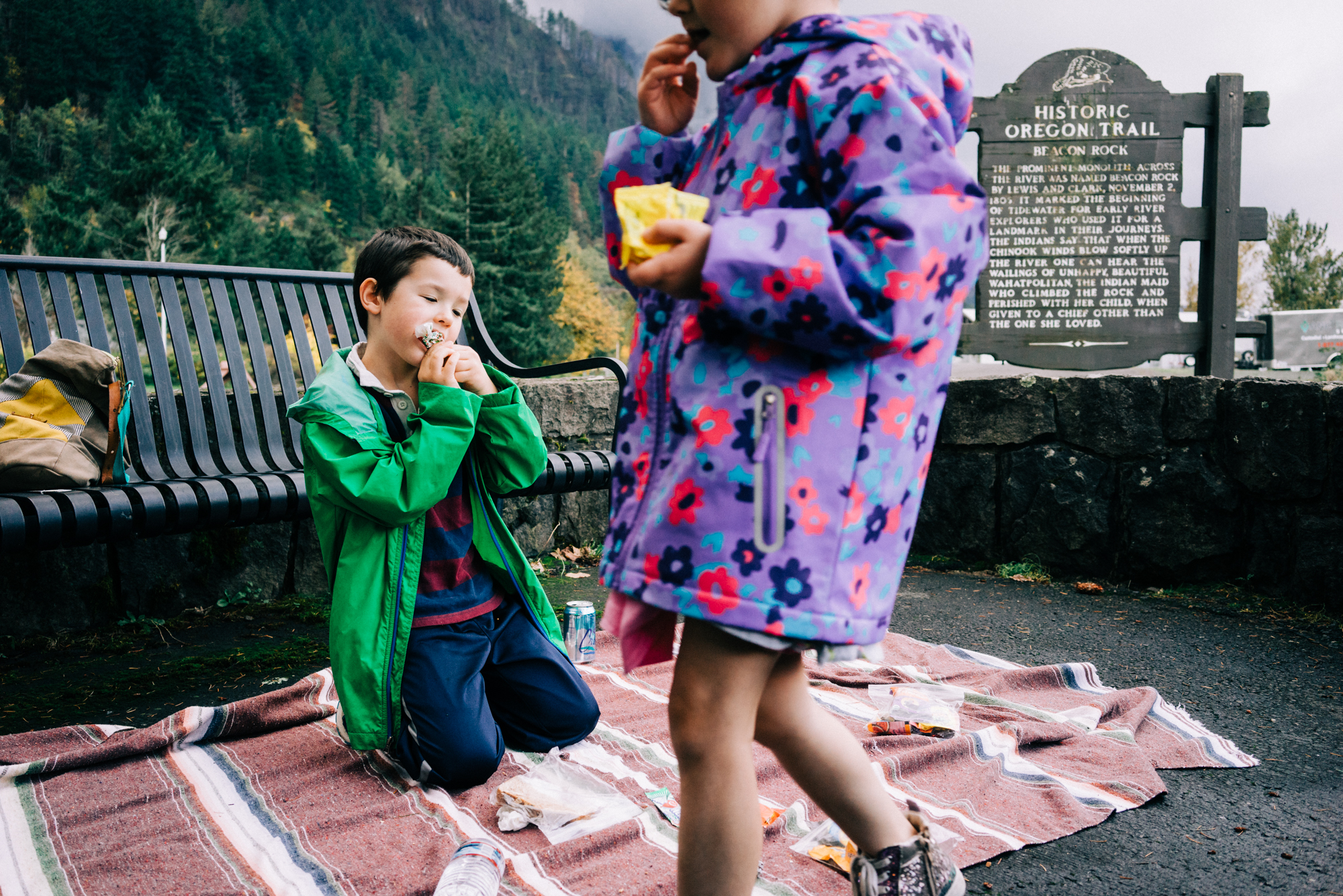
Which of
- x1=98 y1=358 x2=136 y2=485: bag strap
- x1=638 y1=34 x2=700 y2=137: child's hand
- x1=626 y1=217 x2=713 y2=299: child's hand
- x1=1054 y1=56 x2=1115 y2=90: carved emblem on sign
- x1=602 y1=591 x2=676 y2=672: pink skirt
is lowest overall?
x1=602 y1=591 x2=676 y2=672: pink skirt

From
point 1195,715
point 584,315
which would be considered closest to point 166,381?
point 1195,715

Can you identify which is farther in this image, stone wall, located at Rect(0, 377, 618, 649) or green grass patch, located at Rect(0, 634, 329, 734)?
stone wall, located at Rect(0, 377, 618, 649)

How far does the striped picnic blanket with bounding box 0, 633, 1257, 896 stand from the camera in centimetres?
168

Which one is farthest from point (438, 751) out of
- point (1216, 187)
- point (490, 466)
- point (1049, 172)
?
point (1216, 187)

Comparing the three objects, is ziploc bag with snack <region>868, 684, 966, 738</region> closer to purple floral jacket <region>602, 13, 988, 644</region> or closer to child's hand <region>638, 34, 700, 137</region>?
purple floral jacket <region>602, 13, 988, 644</region>

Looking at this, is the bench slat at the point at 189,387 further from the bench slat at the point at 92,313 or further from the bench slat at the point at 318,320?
the bench slat at the point at 318,320

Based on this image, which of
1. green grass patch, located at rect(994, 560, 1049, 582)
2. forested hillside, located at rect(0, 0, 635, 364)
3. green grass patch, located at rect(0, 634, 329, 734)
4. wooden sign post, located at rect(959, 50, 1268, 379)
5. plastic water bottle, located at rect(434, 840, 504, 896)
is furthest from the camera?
forested hillside, located at rect(0, 0, 635, 364)

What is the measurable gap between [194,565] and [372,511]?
1.96 m

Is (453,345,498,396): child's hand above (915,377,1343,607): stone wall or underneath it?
above

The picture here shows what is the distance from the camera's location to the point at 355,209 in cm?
6531

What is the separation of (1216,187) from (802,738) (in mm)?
4332

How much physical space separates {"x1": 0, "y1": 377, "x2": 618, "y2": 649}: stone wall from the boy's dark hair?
62.6 inches

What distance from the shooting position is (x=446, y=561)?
2170 millimetres

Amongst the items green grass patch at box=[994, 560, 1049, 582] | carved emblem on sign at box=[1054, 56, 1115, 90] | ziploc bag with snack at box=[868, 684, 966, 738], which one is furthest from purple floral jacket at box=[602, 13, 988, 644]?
carved emblem on sign at box=[1054, 56, 1115, 90]
